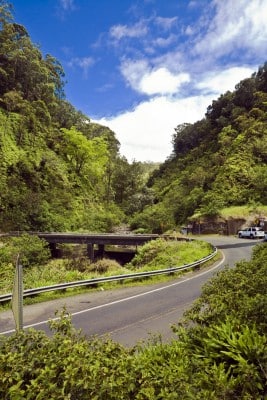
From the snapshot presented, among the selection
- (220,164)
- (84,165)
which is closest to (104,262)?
(84,165)

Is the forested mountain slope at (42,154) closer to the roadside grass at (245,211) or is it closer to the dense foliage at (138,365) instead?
the roadside grass at (245,211)

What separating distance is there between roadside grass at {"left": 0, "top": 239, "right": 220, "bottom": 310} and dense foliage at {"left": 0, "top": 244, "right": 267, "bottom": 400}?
8.91 metres

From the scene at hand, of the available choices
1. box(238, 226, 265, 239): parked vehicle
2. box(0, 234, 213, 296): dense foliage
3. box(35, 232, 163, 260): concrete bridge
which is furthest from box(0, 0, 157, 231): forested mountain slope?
box(238, 226, 265, 239): parked vehicle

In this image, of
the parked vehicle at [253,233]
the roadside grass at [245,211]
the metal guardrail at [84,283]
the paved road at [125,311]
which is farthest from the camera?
the roadside grass at [245,211]

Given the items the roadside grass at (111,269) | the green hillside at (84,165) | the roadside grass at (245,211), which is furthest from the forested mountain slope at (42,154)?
the roadside grass at (245,211)

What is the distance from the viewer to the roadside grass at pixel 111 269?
50.2ft

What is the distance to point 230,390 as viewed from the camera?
14.1 feet

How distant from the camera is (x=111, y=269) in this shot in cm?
2747

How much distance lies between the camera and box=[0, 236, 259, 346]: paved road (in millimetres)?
9469

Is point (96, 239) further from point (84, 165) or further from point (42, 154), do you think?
point (84, 165)

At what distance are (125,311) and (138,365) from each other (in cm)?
795

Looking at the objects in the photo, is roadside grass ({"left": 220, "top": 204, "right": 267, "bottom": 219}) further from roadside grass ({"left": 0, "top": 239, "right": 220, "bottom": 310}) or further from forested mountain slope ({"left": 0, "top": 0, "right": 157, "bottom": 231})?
forested mountain slope ({"left": 0, "top": 0, "right": 157, "bottom": 231})

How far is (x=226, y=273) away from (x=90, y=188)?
55420mm

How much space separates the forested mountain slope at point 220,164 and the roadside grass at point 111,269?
828 inches
